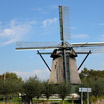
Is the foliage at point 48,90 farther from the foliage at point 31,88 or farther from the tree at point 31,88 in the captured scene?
the tree at point 31,88

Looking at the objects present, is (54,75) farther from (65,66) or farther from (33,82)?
(33,82)

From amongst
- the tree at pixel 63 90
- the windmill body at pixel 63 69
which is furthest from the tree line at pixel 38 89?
the windmill body at pixel 63 69

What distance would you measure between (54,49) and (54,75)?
4450 millimetres

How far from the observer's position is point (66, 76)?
123 ft

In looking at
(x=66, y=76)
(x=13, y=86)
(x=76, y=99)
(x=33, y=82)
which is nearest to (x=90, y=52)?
(x=66, y=76)

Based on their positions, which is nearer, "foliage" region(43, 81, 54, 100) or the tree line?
the tree line

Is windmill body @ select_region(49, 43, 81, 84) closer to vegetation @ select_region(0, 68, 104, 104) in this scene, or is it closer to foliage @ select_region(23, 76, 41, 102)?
vegetation @ select_region(0, 68, 104, 104)

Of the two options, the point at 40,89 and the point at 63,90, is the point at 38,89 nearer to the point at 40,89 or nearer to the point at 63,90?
the point at 40,89

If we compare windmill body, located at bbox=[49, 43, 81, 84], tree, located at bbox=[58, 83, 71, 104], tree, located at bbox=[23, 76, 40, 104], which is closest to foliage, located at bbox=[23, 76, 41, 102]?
tree, located at bbox=[23, 76, 40, 104]

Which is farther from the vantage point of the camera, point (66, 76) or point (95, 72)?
point (95, 72)

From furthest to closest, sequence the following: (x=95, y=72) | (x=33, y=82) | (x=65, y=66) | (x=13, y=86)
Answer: (x=95, y=72), (x=13, y=86), (x=65, y=66), (x=33, y=82)

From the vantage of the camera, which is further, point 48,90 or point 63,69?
point 63,69

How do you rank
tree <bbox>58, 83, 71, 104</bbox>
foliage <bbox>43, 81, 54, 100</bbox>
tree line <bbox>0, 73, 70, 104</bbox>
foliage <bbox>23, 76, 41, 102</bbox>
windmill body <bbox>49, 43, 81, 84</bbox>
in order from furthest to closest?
1. windmill body <bbox>49, 43, 81, 84</bbox>
2. foliage <bbox>43, 81, 54, 100</bbox>
3. tree <bbox>58, 83, 71, 104</bbox>
4. foliage <bbox>23, 76, 41, 102</bbox>
5. tree line <bbox>0, 73, 70, 104</bbox>

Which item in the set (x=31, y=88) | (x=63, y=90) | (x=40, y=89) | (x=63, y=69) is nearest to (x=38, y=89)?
(x=40, y=89)
